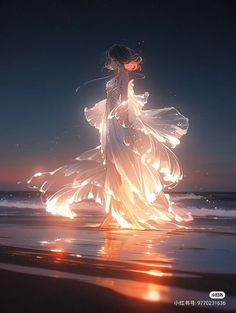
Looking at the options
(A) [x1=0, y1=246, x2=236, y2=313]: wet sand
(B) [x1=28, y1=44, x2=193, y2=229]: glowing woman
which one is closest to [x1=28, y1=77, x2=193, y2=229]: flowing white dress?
(B) [x1=28, y1=44, x2=193, y2=229]: glowing woman

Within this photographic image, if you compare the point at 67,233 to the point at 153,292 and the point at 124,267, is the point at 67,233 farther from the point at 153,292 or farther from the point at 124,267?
the point at 153,292

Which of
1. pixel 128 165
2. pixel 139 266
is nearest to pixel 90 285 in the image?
pixel 139 266

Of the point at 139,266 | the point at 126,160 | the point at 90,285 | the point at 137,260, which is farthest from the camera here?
the point at 126,160

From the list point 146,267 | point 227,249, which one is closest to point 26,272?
point 146,267

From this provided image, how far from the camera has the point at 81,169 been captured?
56.3 ft

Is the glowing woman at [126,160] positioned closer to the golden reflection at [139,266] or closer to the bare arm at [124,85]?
the bare arm at [124,85]

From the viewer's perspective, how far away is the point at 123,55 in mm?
16609

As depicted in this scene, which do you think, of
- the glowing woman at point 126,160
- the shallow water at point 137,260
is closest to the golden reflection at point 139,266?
the shallow water at point 137,260

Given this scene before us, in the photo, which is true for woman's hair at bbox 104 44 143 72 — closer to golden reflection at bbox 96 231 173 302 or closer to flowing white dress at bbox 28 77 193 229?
flowing white dress at bbox 28 77 193 229

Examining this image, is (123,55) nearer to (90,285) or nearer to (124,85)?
(124,85)

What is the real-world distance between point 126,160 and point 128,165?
0.51ft

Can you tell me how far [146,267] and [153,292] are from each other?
6.95 ft

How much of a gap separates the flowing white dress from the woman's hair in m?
0.61

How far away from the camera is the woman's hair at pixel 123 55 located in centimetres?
1661
